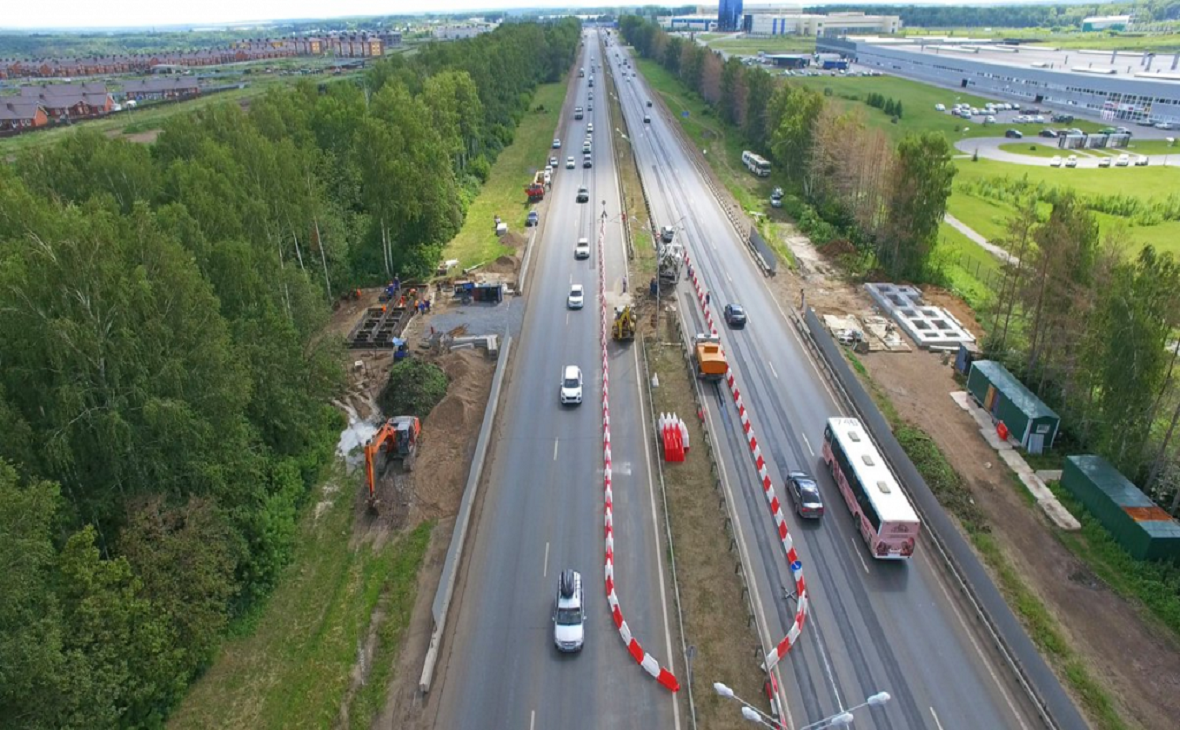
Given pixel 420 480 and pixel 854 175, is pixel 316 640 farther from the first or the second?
pixel 854 175

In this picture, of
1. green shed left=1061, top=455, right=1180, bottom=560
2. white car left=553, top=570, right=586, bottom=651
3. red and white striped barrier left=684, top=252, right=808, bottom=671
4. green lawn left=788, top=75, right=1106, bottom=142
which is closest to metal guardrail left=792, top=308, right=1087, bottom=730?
red and white striped barrier left=684, top=252, right=808, bottom=671

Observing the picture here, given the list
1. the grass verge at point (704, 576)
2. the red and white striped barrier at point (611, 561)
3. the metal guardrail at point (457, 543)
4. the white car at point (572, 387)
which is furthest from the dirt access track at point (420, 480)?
the grass verge at point (704, 576)

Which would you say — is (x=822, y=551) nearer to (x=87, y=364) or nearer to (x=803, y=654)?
(x=803, y=654)

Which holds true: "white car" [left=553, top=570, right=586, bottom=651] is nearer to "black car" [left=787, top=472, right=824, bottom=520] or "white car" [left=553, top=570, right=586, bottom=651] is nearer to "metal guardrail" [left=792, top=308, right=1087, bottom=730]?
"black car" [left=787, top=472, right=824, bottom=520]

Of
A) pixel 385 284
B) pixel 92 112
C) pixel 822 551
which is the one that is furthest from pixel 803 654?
pixel 92 112

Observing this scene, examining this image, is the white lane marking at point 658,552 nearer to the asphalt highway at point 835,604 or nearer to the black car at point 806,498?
the asphalt highway at point 835,604
